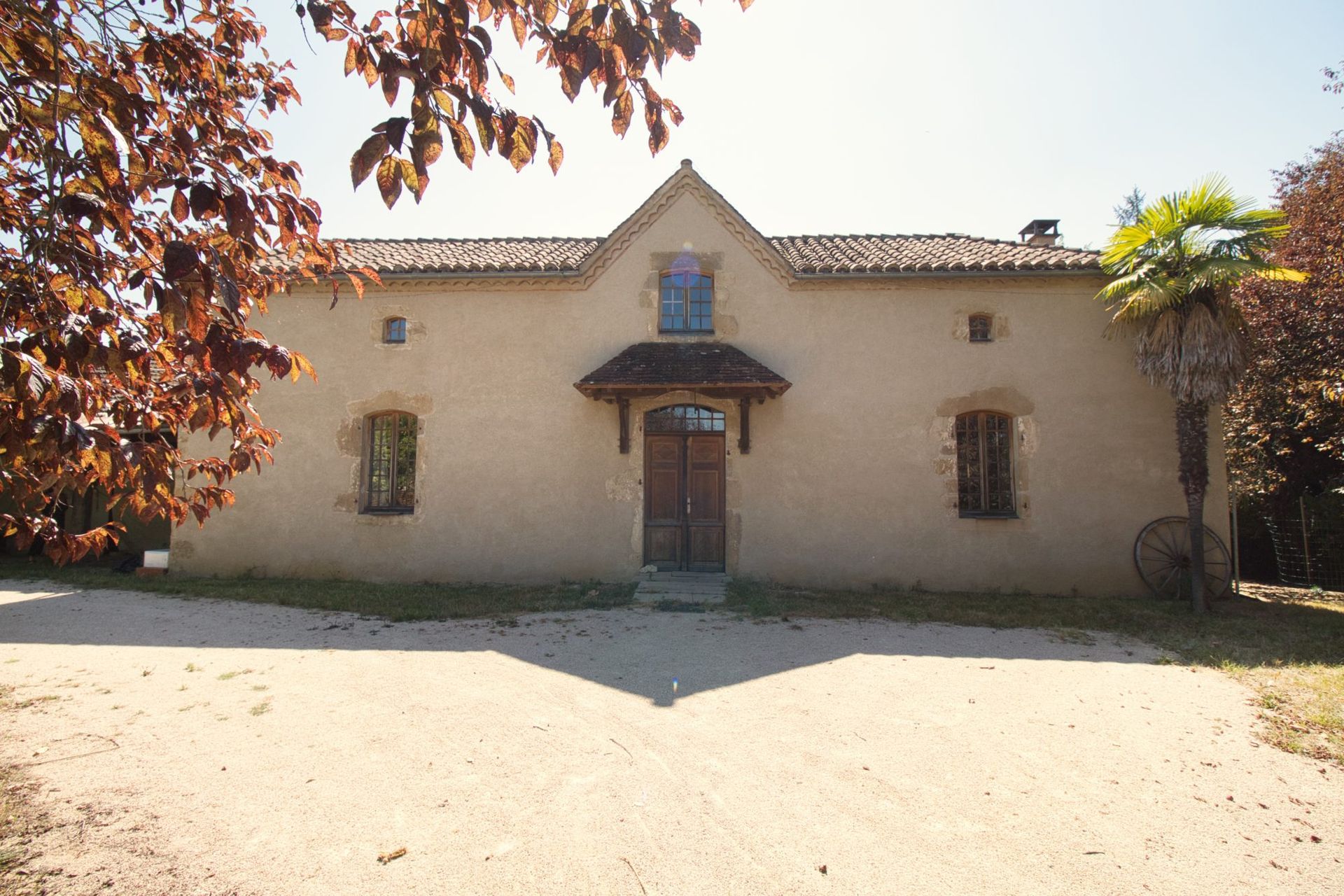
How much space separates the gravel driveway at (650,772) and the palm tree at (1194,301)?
445 centimetres

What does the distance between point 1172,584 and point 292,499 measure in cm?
1432

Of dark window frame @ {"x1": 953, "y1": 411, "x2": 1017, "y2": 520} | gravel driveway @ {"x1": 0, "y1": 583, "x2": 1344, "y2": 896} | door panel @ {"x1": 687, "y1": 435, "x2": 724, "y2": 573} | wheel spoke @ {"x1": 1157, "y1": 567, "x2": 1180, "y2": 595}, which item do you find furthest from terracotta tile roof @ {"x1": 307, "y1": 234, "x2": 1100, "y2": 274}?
gravel driveway @ {"x1": 0, "y1": 583, "x2": 1344, "y2": 896}

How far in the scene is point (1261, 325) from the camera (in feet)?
43.8

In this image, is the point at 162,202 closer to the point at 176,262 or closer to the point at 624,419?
the point at 176,262

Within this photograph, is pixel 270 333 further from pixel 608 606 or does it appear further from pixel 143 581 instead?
pixel 608 606

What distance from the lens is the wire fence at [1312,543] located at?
12.3 meters

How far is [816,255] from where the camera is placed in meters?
11.9

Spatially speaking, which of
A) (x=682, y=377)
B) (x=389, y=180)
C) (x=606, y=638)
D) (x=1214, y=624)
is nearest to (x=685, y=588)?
(x=606, y=638)

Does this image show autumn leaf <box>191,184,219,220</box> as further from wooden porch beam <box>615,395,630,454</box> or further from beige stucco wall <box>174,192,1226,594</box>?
beige stucco wall <box>174,192,1226,594</box>

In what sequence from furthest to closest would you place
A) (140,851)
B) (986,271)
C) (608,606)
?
(986,271) → (608,606) → (140,851)

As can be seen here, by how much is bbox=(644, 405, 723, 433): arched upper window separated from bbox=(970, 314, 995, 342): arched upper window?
4.44 m

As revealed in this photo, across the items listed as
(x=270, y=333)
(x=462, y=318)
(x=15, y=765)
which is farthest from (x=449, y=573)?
(x=15, y=765)

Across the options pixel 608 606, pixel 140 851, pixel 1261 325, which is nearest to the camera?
pixel 140 851

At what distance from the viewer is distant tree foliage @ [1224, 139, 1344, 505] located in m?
12.1
